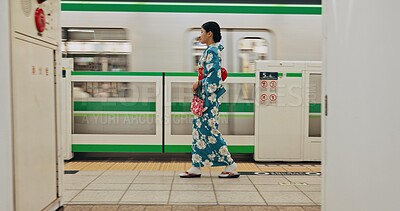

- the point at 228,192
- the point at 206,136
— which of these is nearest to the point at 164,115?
the point at 206,136

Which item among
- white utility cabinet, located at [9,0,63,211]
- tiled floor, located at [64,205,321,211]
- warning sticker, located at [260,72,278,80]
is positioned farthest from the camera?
warning sticker, located at [260,72,278,80]

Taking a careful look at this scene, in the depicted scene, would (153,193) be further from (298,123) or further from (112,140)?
(298,123)

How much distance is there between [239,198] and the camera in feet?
11.7

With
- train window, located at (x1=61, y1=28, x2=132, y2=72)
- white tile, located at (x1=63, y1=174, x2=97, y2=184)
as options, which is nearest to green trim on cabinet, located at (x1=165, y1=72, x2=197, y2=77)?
train window, located at (x1=61, y1=28, x2=132, y2=72)

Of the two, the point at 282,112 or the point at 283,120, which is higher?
the point at 282,112

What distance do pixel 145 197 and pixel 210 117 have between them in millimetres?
1238

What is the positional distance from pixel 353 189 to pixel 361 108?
1.36ft

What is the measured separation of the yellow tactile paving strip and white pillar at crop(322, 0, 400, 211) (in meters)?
2.67

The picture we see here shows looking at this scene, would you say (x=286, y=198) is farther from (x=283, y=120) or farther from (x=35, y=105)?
(x=35, y=105)

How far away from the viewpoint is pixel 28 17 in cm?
240

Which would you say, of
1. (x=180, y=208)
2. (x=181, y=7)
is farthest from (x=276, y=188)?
(x=181, y=7)

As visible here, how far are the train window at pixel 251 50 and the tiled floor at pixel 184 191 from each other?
1779 millimetres

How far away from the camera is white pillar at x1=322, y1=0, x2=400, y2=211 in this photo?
162cm

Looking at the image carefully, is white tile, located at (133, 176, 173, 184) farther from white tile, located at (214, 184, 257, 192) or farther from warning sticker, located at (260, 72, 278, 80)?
warning sticker, located at (260, 72, 278, 80)
